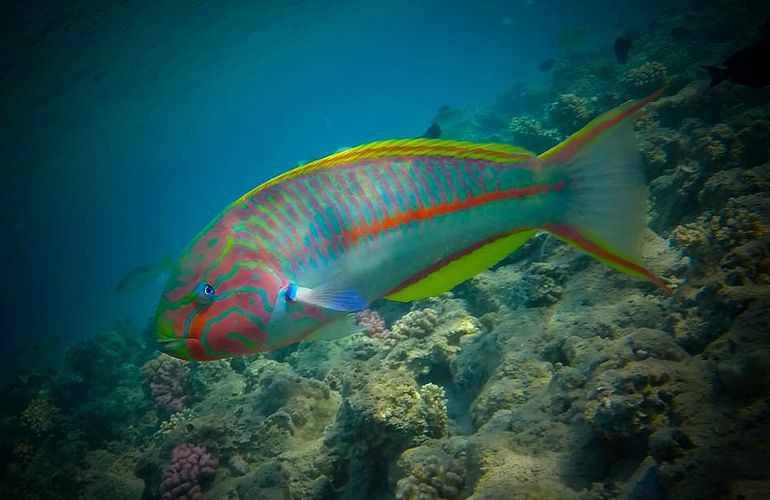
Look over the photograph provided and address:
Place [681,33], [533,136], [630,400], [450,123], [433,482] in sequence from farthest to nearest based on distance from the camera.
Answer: [450,123] < [681,33] < [533,136] < [433,482] < [630,400]

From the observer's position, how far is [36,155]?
3244 cm

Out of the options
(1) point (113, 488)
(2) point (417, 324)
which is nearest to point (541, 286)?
(2) point (417, 324)

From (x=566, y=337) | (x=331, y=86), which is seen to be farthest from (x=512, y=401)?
(x=331, y=86)

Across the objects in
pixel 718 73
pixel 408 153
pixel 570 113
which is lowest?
pixel 408 153

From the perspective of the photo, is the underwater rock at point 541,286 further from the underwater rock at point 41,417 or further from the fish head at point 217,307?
the underwater rock at point 41,417

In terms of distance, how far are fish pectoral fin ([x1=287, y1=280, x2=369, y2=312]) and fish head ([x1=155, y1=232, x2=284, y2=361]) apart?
107mm

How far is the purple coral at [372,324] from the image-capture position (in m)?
6.86

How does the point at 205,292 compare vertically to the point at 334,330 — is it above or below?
above

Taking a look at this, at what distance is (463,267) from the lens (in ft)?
6.04

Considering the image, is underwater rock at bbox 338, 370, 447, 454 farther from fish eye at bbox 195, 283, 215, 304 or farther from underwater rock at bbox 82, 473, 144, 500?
underwater rock at bbox 82, 473, 144, 500

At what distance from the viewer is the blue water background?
22062mm

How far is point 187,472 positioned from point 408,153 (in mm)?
5591

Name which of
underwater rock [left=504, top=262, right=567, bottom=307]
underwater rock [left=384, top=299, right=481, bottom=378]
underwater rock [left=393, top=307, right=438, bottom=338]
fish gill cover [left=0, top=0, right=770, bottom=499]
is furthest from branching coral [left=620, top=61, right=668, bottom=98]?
underwater rock [left=393, top=307, right=438, bottom=338]

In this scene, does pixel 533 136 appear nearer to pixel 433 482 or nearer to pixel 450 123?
pixel 450 123
